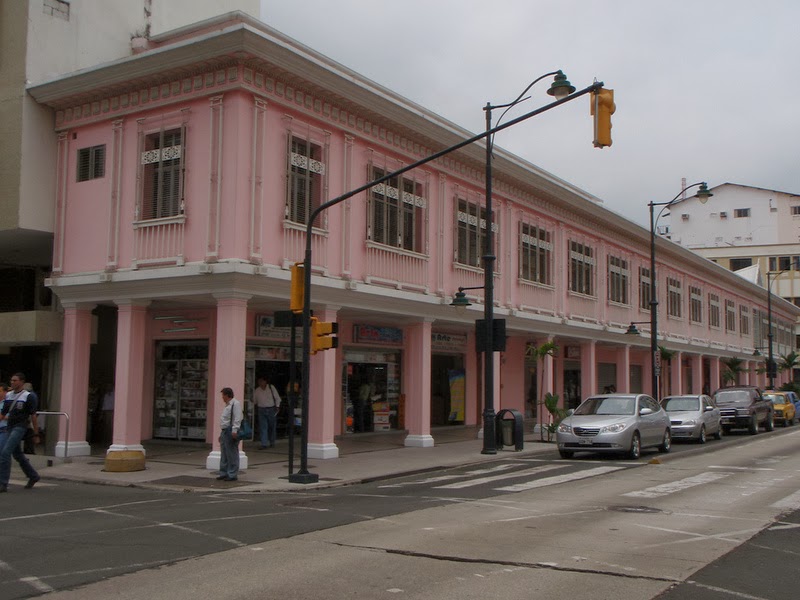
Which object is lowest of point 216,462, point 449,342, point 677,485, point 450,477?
point 450,477

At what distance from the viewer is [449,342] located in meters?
29.7

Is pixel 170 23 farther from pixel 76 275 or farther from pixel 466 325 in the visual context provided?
pixel 466 325

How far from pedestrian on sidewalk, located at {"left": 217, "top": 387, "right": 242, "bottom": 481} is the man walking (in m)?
5.26

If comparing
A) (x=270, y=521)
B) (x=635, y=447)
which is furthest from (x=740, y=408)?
(x=270, y=521)

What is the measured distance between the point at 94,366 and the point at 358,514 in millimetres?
14598

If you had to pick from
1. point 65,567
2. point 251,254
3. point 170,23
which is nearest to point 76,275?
point 251,254

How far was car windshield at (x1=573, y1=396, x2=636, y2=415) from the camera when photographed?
20641 mm

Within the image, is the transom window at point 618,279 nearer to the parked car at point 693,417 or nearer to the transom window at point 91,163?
the parked car at point 693,417

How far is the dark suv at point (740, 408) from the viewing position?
3003 cm

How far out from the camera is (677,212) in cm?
7988

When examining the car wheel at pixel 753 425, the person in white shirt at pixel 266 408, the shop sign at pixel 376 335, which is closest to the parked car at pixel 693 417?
the car wheel at pixel 753 425

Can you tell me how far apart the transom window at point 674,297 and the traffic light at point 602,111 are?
3180cm

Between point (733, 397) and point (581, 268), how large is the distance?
736cm

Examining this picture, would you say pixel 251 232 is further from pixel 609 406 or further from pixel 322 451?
pixel 609 406
